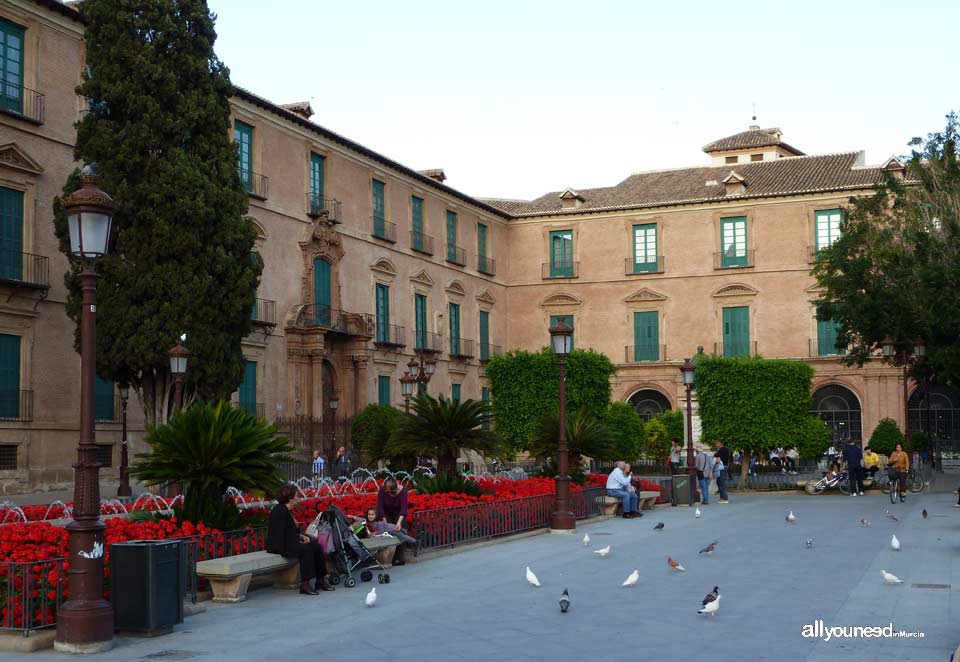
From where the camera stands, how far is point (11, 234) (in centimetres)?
2566

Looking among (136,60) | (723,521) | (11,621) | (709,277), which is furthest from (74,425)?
(709,277)

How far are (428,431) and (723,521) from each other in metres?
6.89

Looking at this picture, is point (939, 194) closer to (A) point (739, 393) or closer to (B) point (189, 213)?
(A) point (739, 393)

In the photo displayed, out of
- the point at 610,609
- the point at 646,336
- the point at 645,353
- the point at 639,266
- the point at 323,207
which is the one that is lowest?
the point at 610,609

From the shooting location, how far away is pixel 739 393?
3416 centimetres

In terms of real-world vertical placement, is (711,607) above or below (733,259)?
below

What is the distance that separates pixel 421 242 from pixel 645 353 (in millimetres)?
12836

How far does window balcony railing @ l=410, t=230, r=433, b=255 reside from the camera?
4422 cm

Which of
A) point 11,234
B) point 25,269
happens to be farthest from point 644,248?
point 11,234

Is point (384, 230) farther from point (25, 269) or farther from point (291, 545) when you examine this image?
point (291, 545)

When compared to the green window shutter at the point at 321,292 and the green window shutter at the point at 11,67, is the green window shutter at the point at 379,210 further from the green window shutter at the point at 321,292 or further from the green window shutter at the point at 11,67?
the green window shutter at the point at 11,67

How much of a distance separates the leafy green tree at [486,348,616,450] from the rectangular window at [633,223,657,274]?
1409 cm

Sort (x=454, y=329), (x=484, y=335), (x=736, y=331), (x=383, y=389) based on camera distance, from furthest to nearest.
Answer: (x=484, y=335), (x=736, y=331), (x=454, y=329), (x=383, y=389)

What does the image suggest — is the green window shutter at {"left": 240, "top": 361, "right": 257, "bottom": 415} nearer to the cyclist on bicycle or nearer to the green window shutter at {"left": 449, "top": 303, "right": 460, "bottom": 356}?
the green window shutter at {"left": 449, "top": 303, "right": 460, "bottom": 356}
